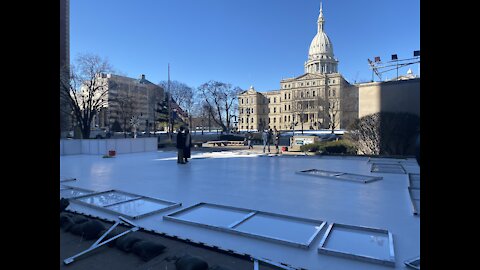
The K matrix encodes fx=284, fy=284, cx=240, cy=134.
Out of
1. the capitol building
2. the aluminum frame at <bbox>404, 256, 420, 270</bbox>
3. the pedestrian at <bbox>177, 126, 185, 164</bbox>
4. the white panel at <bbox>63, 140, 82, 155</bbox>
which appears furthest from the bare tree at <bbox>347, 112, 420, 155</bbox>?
the capitol building

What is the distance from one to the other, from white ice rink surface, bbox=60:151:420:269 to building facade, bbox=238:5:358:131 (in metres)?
63.0

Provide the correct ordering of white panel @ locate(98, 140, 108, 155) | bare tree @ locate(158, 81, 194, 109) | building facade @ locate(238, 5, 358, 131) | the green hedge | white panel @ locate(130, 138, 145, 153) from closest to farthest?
white panel @ locate(98, 140, 108, 155) < the green hedge < white panel @ locate(130, 138, 145, 153) < bare tree @ locate(158, 81, 194, 109) < building facade @ locate(238, 5, 358, 131)

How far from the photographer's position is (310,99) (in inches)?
3214

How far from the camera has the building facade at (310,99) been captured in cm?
7600

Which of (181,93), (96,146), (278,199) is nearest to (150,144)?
(96,146)

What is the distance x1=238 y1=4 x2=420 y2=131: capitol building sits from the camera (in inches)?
2753

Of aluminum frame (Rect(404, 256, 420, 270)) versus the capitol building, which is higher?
the capitol building

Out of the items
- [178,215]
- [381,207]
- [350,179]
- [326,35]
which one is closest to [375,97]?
[350,179]

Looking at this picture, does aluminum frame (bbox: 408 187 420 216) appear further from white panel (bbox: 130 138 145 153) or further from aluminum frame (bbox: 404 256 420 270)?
white panel (bbox: 130 138 145 153)

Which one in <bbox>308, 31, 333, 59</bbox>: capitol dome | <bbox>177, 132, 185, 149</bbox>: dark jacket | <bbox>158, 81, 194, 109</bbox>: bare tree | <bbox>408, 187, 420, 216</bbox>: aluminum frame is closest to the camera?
<bbox>408, 187, 420, 216</bbox>: aluminum frame
